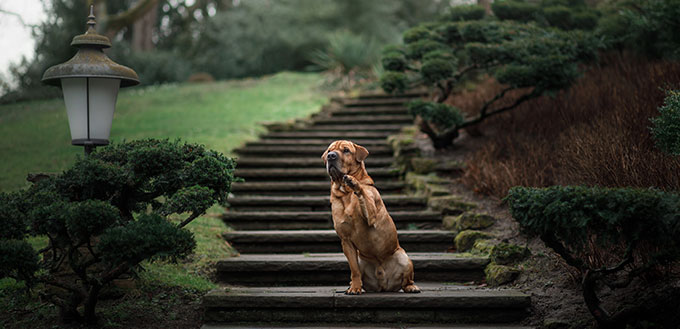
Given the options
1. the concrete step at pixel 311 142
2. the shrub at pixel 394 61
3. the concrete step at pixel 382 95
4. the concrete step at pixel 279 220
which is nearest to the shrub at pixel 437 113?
the shrub at pixel 394 61

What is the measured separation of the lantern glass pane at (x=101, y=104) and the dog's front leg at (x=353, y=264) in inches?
80.2

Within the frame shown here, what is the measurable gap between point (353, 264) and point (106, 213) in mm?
1724

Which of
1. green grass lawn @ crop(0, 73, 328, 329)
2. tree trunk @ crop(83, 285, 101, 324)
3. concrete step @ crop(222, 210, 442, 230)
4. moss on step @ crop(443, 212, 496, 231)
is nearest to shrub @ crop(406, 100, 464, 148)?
concrete step @ crop(222, 210, 442, 230)

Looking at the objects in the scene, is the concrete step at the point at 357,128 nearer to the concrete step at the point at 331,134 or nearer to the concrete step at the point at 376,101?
the concrete step at the point at 331,134

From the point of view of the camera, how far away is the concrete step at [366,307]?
12.7 feet

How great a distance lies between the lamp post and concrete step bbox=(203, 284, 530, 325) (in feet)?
5.06

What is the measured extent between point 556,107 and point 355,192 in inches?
199

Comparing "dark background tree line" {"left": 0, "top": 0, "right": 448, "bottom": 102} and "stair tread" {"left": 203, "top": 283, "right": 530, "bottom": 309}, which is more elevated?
"dark background tree line" {"left": 0, "top": 0, "right": 448, "bottom": 102}

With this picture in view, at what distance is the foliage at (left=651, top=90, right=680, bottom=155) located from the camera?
3820mm

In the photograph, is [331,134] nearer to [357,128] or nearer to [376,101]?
[357,128]

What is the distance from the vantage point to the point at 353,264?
149 inches

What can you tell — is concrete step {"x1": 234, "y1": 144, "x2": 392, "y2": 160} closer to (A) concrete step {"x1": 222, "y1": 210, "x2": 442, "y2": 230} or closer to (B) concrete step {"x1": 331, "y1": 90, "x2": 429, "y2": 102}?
(A) concrete step {"x1": 222, "y1": 210, "x2": 442, "y2": 230}

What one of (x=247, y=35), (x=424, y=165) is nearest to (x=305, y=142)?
(x=424, y=165)

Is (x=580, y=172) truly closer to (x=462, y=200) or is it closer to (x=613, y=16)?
(x=462, y=200)
